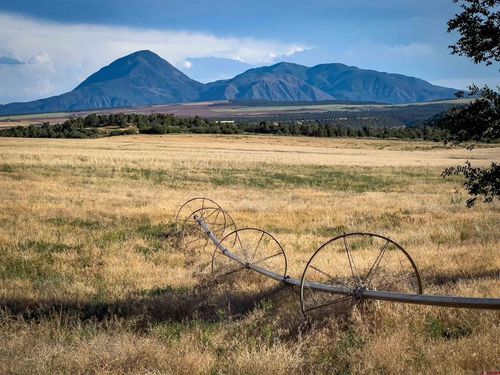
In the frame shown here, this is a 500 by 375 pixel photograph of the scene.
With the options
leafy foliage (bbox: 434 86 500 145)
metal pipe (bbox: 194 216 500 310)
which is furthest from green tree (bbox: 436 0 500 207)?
metal pipe (bbox: 194 216 500 310)

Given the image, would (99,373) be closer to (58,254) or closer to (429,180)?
(58,254)

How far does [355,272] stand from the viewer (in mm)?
8398

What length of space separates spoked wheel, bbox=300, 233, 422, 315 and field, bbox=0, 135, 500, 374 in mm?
308

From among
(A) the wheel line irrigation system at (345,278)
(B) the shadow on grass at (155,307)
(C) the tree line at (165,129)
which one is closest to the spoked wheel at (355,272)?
(A) the wheel line irrigation system at (345,278)

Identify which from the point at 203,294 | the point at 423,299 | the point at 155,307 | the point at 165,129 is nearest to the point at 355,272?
the point at 423,299

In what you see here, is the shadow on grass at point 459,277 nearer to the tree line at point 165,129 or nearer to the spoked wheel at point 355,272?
the spoked wheel at point 355,272

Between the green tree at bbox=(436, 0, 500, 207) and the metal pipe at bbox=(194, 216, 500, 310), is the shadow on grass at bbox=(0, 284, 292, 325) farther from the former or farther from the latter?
the green tree at bbox=(436, 0, 500, 207)

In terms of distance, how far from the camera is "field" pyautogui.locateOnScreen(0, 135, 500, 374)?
18.6 feet

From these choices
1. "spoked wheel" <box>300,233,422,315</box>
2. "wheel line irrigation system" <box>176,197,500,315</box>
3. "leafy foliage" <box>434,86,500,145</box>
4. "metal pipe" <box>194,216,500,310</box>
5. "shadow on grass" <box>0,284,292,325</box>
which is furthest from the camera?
"leafy foliage" <box>434,86,500,145</box>

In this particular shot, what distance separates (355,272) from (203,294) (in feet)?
9.93

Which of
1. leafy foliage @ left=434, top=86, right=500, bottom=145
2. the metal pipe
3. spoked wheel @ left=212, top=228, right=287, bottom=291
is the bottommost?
spoked wheel @ left=212, top=228, right=287, bottom=291

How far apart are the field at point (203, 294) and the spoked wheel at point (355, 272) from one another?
1.01ft

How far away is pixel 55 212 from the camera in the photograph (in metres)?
18.5

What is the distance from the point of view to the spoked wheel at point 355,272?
6.95m
